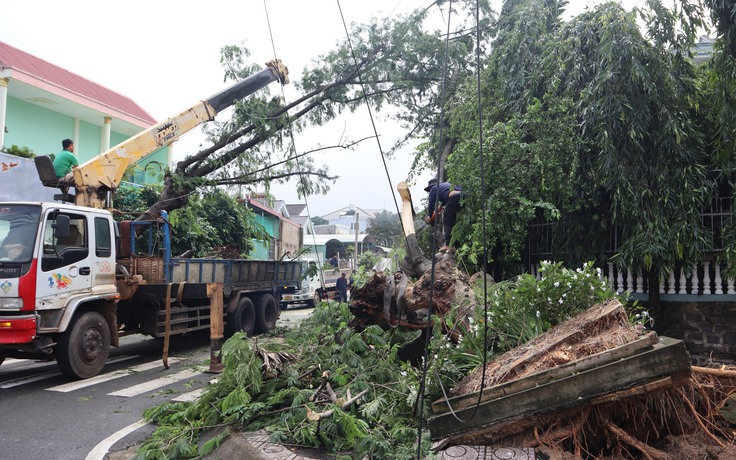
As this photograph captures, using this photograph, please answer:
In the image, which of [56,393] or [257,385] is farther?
[56,393]

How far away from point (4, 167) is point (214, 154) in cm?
555

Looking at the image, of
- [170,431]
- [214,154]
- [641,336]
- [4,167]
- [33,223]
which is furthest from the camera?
[4,167]

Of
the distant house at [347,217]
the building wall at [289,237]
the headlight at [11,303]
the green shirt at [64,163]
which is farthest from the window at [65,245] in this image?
the distant house at [347,217]

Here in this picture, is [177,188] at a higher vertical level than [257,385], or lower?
higher

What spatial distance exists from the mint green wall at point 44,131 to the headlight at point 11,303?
829 centimetres

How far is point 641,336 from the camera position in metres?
3.42

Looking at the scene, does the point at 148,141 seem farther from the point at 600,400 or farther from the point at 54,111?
the point at 54,111

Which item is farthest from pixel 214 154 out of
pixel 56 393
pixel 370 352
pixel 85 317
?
pixel 370 352

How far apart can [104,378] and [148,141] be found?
449cm

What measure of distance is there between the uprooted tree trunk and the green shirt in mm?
5966

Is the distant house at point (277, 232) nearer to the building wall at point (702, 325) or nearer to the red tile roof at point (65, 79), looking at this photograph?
the red tile roof at point (65, 79)

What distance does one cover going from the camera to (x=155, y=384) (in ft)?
23.4

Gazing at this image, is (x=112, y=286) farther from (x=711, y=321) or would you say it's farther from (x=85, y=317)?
(x=711, y=321)

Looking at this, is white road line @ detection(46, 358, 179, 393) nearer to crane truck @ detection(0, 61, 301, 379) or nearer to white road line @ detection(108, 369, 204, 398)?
crane truck @ detection(0, 61, 301, 379)
